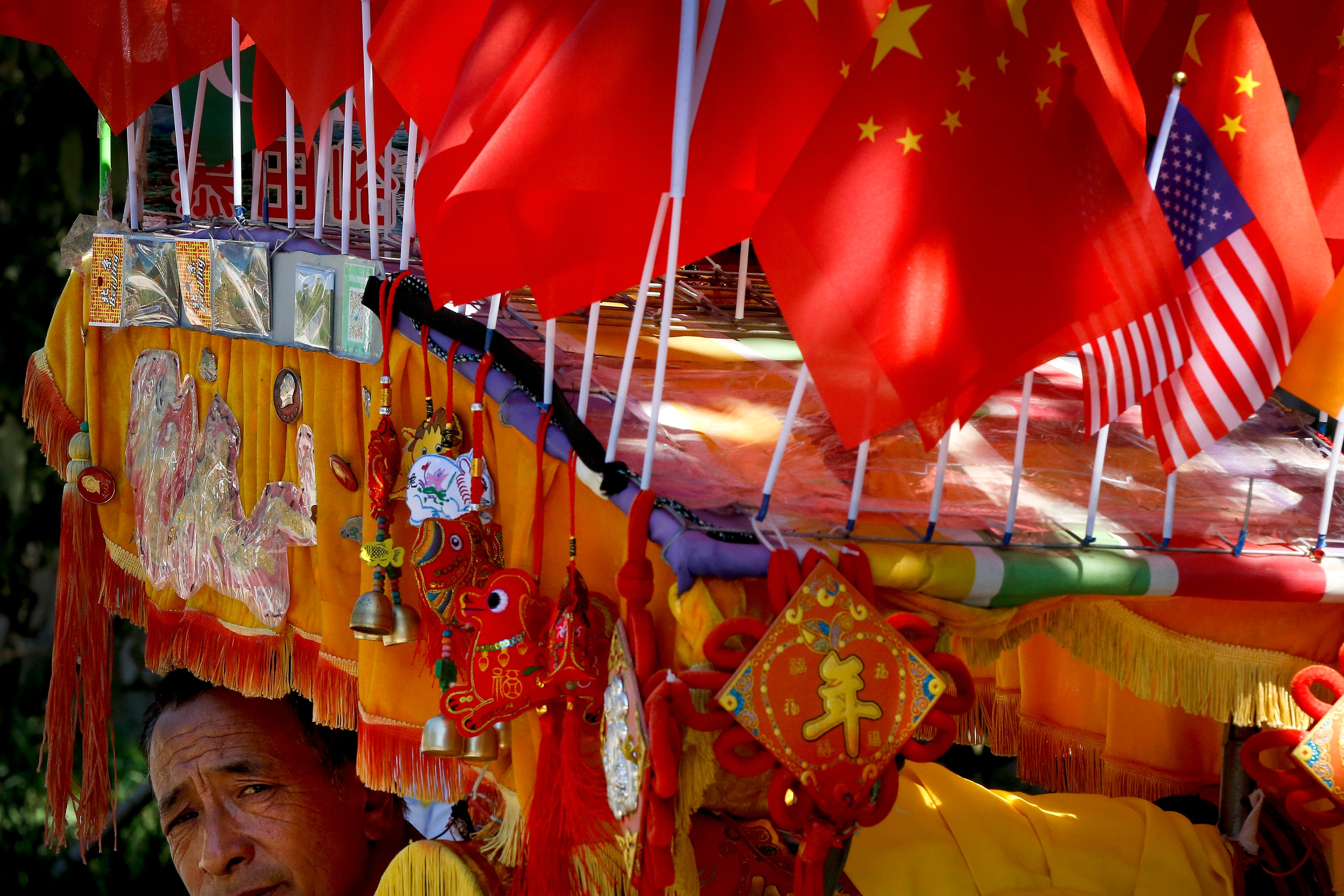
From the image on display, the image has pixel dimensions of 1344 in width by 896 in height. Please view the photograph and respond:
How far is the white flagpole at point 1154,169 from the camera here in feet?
5.57

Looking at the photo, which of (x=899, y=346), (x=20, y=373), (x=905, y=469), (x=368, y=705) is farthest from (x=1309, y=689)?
(x=20, y=373)

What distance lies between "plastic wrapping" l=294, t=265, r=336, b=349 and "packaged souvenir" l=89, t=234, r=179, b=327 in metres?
0.50

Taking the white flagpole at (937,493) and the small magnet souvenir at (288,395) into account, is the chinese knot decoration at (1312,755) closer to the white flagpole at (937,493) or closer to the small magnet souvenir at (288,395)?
the white flagpole at (937,493)

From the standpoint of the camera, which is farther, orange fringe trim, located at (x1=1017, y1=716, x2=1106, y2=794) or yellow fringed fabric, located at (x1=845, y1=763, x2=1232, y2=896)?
orange fringe trim, located at (x1=1017, y1=716, x2=1106, y2=794)

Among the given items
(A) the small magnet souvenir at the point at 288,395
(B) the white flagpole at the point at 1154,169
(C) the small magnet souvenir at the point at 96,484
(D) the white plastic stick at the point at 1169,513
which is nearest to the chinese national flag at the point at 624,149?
(B) the white flagpole at the point at 1154,169

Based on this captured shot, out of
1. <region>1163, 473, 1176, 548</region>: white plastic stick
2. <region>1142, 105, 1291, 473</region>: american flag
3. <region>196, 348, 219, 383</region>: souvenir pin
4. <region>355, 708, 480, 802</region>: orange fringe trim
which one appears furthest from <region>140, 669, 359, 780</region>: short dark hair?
<region>1142, 105, 1291, 473</region>: american flag

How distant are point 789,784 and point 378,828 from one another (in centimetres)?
170

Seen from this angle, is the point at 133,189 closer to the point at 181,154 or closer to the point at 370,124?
the point at 181,154

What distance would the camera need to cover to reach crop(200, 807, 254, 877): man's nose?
265 centimetres

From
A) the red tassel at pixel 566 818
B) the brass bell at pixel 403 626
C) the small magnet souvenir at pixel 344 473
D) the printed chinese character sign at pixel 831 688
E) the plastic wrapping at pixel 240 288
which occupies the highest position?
the plastic wrapping at pixel 240 288

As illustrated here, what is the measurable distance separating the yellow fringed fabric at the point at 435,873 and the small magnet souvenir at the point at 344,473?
0.67 m

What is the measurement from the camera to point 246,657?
2.76 m

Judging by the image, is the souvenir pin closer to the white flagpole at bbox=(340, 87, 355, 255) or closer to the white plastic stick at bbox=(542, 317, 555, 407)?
the white flagpole at bbox=(340, 87, 355, 255)

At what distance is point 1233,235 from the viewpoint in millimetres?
1739
